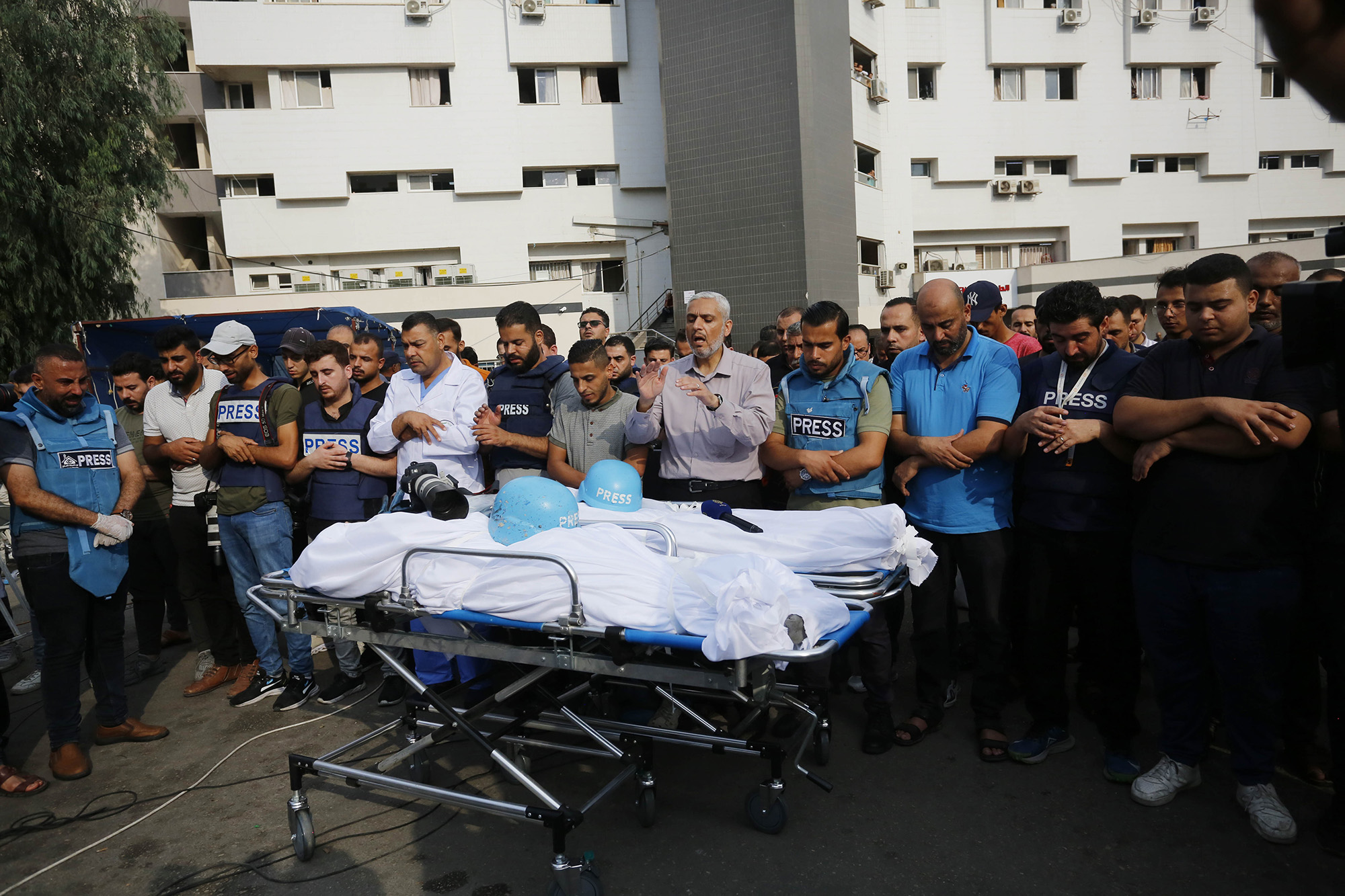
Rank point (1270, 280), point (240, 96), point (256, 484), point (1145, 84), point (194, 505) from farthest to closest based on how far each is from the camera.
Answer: point (1145, 84) < point (240, 96) < point (194, 505) < point (256, 484) < point (1270, 280)

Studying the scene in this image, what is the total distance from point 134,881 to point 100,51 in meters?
16.9

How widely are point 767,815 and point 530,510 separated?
5.37 feet

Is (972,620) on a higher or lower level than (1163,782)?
higher

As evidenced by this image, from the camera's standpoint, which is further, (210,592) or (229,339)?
(210,592)

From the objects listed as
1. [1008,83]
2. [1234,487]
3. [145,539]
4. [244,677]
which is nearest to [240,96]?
[145,539]

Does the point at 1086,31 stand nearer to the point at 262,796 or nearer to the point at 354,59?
the point at 354,59

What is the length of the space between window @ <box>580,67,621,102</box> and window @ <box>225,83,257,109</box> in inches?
421

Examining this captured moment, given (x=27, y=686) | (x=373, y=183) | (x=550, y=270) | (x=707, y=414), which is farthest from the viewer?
(x=550, y=270)

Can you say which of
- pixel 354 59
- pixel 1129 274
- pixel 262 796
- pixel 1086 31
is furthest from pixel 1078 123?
pixel 262 796

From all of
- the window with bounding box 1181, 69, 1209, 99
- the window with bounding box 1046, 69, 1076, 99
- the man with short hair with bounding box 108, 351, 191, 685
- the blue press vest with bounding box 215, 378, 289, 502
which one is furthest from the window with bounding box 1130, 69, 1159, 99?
the man with short hair with bounding box 108, 351, 191, 685

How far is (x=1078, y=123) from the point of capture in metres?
28.4

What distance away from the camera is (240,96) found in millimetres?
26172

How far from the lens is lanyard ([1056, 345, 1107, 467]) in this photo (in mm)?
3863

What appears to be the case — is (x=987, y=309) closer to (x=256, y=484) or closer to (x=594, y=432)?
(x=594, y=432)
